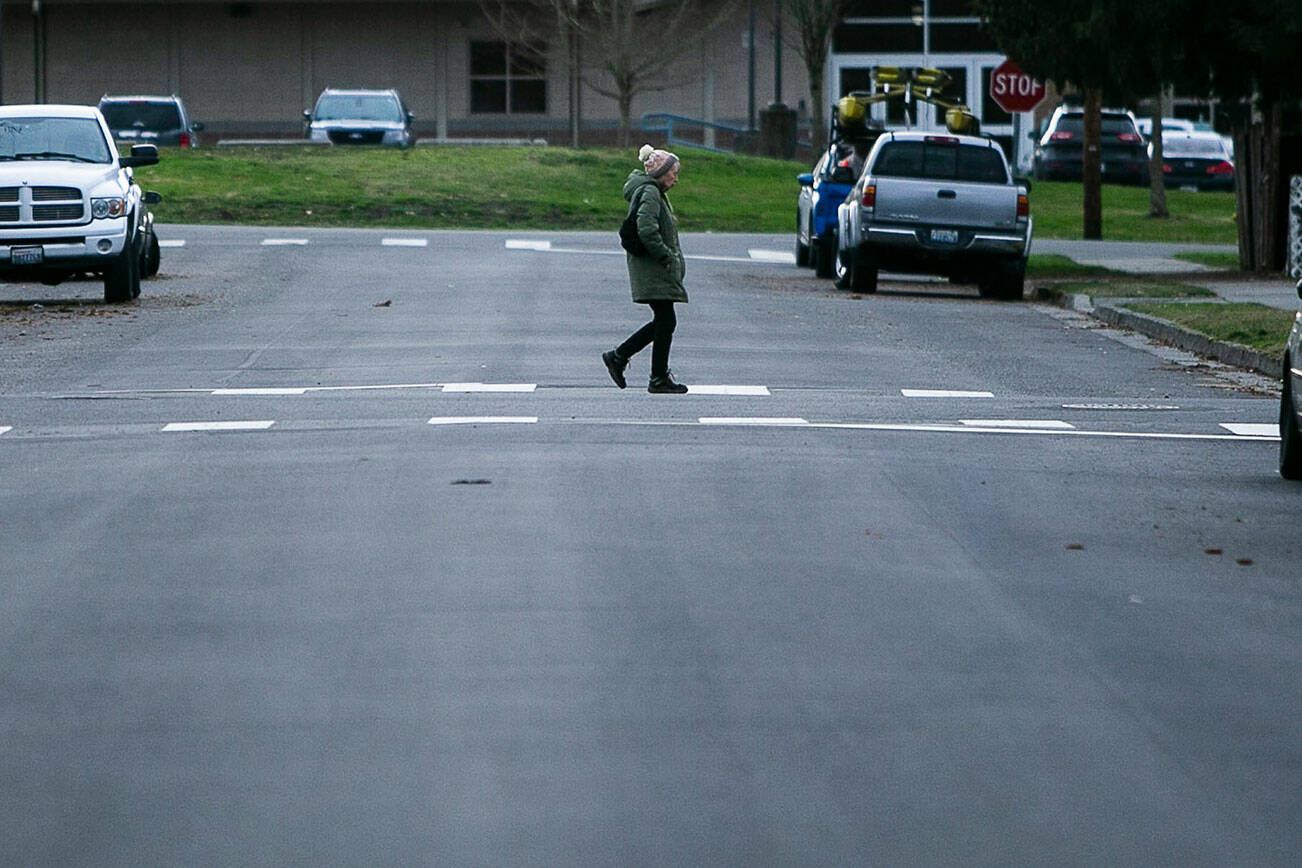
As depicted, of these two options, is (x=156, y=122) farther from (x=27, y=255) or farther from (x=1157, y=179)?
(x=27, y=255)

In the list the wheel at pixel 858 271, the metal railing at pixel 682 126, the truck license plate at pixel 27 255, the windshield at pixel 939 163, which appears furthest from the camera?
the metal railing at pixel 682 126

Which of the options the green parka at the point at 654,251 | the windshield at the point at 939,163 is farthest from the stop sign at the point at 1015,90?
the green parka at the point at 654,251

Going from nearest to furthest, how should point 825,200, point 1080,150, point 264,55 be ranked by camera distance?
point 825,200
point 1080,150
point 264,55

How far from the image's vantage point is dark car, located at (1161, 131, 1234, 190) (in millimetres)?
52594

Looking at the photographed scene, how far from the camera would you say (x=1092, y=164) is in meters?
33.9

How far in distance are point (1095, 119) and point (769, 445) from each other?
71.5 ft

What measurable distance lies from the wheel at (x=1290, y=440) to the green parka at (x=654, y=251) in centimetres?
418

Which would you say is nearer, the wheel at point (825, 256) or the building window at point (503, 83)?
the wheel at point (825, 256)

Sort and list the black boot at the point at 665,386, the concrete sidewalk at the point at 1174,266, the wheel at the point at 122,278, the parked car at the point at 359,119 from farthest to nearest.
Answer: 1. the parked car at the point at 359,119
2. the concrete sidewalk at the point at 1174,266
3. the wheel at the point at 122,278
4. the black boot at the point at 665,386

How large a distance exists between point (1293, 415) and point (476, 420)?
14.6ft

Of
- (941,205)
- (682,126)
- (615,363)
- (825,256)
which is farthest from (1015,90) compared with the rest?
(682,126)

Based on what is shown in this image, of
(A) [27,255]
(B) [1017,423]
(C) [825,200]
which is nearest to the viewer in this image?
(B) [1017,423]

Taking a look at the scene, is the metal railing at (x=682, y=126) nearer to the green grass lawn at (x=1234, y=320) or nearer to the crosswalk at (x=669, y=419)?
the green grass lawn at (x=1234, y=320)

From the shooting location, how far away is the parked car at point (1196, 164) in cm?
5259
